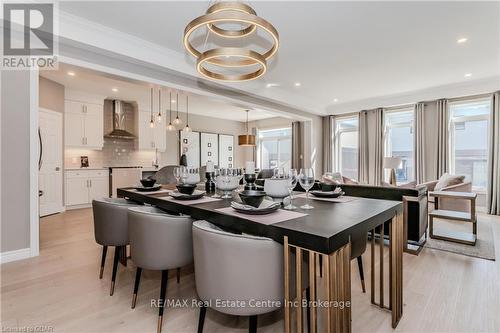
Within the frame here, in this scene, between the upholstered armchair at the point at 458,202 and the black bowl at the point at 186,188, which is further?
the upholstered armchair at the point at 458,202

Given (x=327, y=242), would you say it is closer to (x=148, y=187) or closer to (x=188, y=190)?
(x=188, y=190)

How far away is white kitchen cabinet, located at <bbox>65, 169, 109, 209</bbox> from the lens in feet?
17.8

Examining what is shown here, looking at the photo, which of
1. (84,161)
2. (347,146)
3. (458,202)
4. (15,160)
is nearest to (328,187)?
(15,160)

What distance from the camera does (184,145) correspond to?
7836 mm

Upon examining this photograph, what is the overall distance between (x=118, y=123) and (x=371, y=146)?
6844mm

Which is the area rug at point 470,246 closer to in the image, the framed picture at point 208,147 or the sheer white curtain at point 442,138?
the sheer white curtain at point 442,138

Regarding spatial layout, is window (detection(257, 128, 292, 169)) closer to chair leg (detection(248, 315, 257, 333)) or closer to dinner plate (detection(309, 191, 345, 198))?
dinner plate (detection(309, 191, 345, 198))

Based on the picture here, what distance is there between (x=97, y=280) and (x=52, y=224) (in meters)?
2.85

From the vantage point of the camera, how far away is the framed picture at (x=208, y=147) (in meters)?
8.33

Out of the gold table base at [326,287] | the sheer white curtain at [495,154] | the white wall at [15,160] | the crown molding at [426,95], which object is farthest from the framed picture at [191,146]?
the sheer white curtain at [495,154]

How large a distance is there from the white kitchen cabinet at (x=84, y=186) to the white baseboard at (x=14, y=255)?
310cm

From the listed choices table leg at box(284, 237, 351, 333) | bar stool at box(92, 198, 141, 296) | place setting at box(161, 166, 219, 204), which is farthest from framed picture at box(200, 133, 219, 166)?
table leg at box(284, 237, 351, 333)

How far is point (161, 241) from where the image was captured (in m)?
1.57

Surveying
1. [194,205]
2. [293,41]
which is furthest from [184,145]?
[194,205]
